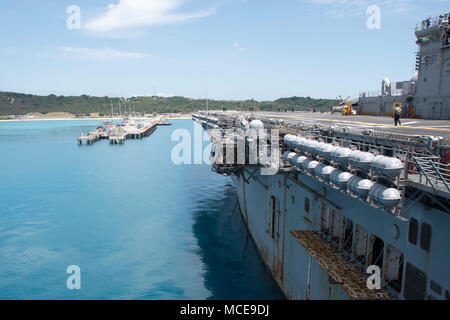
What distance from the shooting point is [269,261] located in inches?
966

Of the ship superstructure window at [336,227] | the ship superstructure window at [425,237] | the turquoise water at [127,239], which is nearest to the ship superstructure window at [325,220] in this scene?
the ship superstructure window at [336,227]

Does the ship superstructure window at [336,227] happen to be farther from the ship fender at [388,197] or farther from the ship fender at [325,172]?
the ship fender at [388,197]

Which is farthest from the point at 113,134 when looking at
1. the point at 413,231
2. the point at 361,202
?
the point at 413,231

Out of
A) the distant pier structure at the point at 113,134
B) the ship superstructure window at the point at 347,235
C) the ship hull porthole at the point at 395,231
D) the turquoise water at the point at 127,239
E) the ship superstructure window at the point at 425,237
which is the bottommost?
the turquoise water at the point at 127,239

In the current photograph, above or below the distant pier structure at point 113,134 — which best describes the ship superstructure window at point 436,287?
above

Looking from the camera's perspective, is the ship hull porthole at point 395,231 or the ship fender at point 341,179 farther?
the ship fender at point 341,179

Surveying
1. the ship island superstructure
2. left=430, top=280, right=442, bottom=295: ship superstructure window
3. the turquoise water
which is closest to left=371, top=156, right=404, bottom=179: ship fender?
left=430, top=280, right=442, bottom=295: ship superstructure window

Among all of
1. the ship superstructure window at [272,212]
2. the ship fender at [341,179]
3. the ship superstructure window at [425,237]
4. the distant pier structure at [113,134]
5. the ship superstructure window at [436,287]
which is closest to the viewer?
the ship superstructure window at [436,287]

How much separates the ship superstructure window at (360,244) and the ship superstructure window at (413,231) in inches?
120

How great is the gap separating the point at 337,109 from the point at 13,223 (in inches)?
1662

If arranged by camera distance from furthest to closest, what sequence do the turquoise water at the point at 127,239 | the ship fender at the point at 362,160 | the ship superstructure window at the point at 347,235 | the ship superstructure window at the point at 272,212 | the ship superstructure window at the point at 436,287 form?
the turquoise water at the point at 127,239 → the ship superstructure window at the point at 272,212 → the ship superstructure window at the point at 347,235 → the ship fender at the point at 362,160 → the ship superstructure window at the point at 436,287

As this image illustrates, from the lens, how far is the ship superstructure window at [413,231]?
983cm

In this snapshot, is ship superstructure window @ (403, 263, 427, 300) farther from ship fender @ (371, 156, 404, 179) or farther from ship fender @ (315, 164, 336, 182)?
ship fender @ (315, 164, 336, 182)
